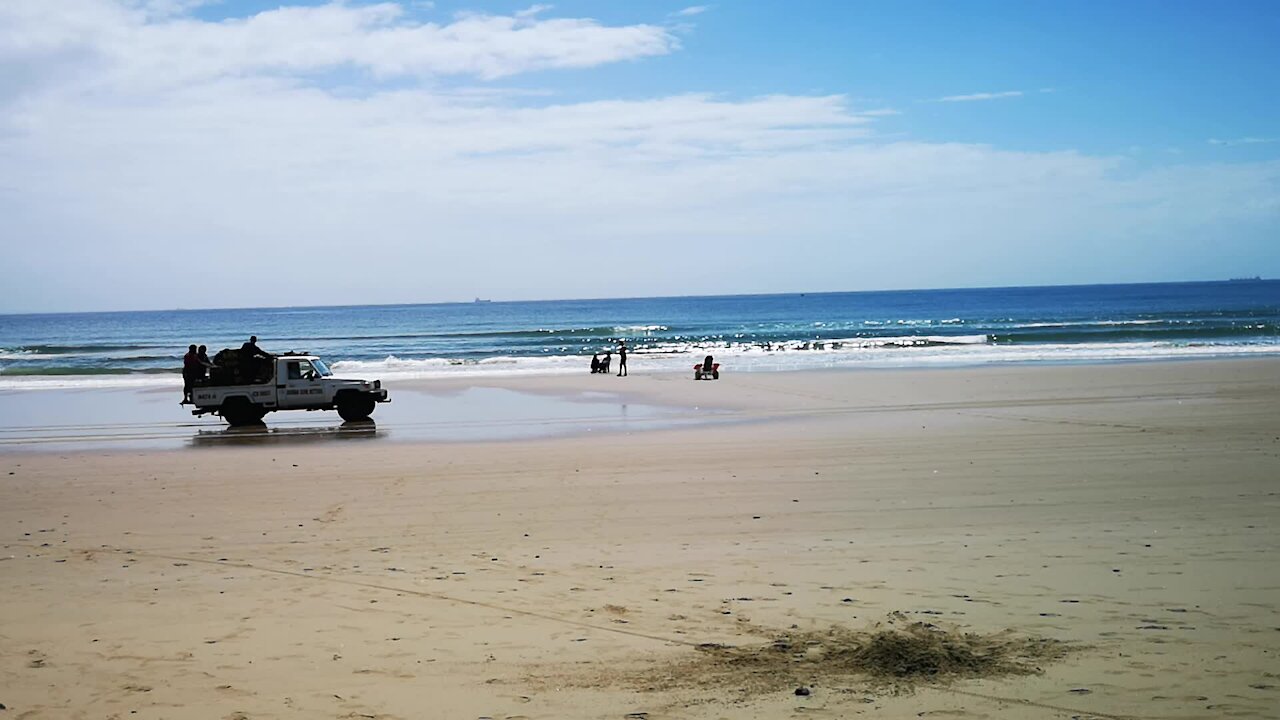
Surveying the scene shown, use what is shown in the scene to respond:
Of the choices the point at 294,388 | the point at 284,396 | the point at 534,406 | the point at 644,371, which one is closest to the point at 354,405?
the point at 294,388

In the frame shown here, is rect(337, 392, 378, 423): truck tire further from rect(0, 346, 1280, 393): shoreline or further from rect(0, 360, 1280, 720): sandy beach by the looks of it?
rect(0, 346, 1280, 393): shoreline

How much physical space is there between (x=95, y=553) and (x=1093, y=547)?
29.5 ft

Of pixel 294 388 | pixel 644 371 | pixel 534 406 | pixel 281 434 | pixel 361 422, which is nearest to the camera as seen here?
pixel 281 434

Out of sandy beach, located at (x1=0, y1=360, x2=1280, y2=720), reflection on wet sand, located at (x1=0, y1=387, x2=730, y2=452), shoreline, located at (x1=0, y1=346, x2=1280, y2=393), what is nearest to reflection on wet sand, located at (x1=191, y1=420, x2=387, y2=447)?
reflection on wet sand, located at (x1=0, y1=387, x2=730, y2=452)

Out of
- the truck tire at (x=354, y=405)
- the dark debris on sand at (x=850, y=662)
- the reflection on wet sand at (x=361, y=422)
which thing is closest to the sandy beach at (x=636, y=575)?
the dark debris on sand at (x=850, y=662)

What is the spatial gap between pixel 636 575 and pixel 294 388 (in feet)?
53.3

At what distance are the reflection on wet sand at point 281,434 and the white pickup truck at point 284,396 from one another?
0.35 m

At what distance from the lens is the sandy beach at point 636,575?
569 centimetres

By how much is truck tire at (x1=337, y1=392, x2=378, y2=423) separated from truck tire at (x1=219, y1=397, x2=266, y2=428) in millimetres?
1747

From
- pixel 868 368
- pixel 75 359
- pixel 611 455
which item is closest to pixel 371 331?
pixel 75 359

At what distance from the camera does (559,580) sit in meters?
8.12

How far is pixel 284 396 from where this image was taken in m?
22.5

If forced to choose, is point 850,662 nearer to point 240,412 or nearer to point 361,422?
point 361,422

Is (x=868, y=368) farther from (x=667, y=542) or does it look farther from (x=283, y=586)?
(x=283, y=586)
